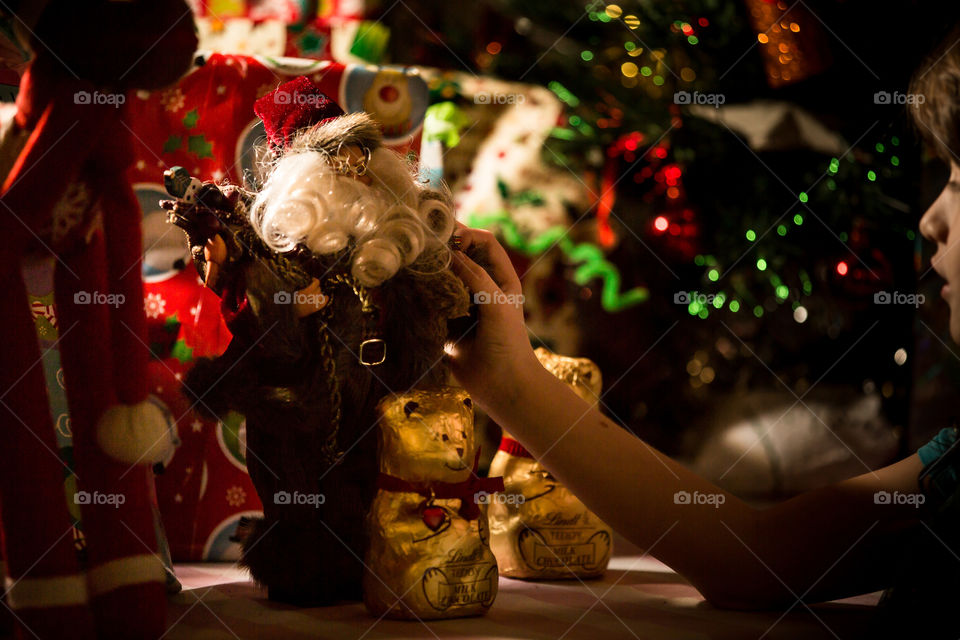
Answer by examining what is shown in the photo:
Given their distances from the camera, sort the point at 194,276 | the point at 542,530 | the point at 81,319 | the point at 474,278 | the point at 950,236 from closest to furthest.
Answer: the point at 81,319 → the point at 950,236 → the point at 474,278 → the point at 542,530 → the point at 194,276

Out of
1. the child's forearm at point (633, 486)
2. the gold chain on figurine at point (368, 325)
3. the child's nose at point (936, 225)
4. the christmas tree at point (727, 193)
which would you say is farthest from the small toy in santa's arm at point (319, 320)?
the christmas tree at point (727, 193)

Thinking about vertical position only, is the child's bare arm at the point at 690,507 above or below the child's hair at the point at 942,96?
below

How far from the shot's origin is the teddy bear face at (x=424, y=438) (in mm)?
947

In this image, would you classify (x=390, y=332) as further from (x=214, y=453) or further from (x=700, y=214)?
(x=700, y=214)

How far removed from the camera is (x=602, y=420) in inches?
40.3

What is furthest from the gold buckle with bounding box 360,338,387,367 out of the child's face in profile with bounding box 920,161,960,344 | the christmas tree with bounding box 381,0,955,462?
the christmas tree with bounding box 381,0,955,462

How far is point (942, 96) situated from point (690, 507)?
50 centimetres

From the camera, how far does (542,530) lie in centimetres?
116

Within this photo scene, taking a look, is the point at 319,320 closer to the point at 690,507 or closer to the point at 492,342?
the point at 492,342

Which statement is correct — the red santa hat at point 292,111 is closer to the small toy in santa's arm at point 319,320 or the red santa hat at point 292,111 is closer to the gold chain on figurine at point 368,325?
the small toy in santa's arm at point 319,320

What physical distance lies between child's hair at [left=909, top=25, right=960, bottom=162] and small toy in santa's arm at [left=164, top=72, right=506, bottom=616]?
20.3 inches

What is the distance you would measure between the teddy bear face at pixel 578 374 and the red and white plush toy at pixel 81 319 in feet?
1.95

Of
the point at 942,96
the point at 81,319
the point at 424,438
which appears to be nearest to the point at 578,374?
the point at 424,438

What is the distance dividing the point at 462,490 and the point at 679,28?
1.34 m
